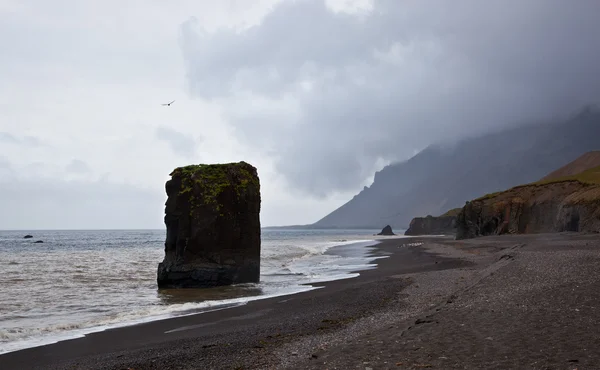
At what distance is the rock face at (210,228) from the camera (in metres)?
26.9

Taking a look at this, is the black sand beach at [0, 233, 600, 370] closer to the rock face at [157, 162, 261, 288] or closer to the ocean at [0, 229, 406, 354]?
the ocean at [0, 229, 406, 354]

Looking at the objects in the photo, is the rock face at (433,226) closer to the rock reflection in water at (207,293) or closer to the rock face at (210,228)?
the rock face at (210,228)

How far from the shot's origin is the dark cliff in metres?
51.4

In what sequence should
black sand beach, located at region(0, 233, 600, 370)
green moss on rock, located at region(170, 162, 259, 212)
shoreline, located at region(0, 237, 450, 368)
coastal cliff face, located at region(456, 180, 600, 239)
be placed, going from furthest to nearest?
1. coastal cliff face, located at region(456, 180, 600, 239)
2. green moss on rock, located at region(170, 162, 259, 212)
3. shoreline, located at region(0, 237, 450, 368)
4. black sand beach, located at region(0, 233, 600, 370)

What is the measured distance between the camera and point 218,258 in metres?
27.2

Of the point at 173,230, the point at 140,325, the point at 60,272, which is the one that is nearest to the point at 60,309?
the point at 140,325

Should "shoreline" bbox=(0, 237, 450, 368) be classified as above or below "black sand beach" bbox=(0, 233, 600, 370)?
below

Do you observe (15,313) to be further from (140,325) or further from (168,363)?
(168,363)

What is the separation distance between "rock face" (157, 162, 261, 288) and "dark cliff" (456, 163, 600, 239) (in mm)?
38002

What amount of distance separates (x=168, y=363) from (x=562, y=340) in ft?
25.4

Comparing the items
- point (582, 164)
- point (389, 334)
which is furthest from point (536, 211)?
point (389, 334)

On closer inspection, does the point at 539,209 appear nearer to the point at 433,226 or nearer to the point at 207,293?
the point at 207,293

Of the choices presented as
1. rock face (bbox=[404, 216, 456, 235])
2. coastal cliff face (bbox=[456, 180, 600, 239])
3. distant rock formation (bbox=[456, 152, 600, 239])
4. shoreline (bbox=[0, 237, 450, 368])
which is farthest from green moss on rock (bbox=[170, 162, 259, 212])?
rock face (bbox=[404, 216, 456, 235])

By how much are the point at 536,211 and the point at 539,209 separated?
1.85 feet
